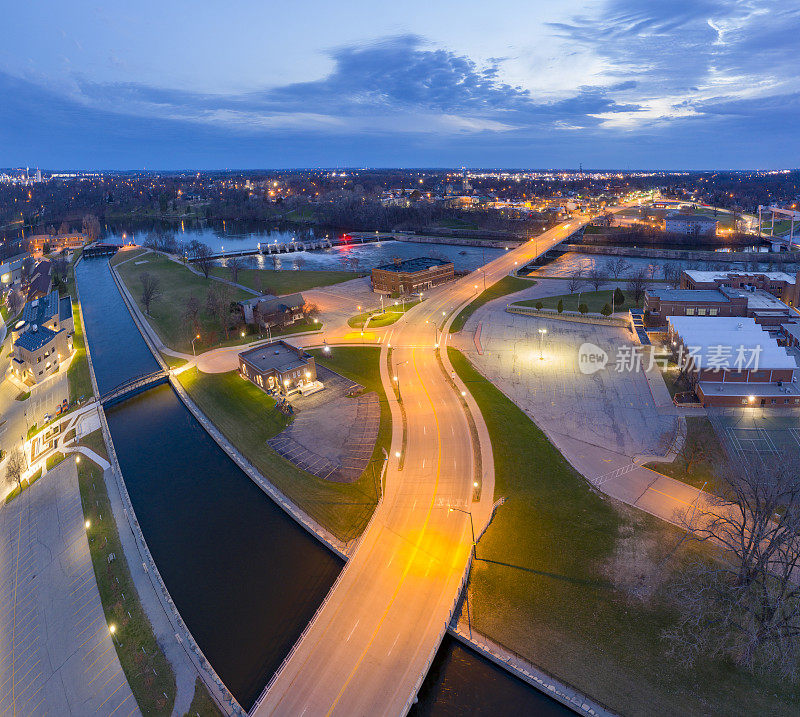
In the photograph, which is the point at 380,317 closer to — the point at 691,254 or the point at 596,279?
the point at 596,279

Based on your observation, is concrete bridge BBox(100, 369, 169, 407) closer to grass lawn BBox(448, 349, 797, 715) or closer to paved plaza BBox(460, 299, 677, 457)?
paved plaza BBox(460, 299, 677, 457)

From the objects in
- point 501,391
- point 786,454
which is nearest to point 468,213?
point 501,391

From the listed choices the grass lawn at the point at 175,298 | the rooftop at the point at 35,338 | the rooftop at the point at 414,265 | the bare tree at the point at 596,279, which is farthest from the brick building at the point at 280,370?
the bare tree at the point at 596,279

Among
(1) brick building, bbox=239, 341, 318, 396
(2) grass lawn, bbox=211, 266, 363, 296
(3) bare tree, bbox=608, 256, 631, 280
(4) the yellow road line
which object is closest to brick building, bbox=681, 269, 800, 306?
(3) bare tree, bbox=608, 256, 631, 280

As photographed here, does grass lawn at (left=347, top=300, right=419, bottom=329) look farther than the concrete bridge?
Yes

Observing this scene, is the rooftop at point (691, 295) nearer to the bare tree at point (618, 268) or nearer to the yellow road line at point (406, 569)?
the bare tree at point (618, 268)

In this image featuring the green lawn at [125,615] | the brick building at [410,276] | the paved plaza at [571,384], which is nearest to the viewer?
the green lawn at [125,615]
